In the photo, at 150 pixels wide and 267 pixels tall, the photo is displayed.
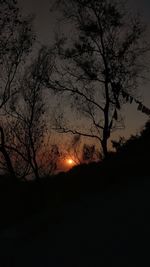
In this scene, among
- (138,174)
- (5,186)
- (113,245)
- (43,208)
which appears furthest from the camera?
(5,186)

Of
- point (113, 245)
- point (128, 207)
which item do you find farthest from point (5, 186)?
point (113, 245)

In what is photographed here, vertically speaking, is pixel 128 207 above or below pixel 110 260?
above

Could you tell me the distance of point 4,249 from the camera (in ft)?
50.4

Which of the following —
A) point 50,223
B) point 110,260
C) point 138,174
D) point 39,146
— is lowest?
point 110,260

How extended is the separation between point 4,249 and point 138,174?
578 cm

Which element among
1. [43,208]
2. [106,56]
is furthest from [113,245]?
[106,56]

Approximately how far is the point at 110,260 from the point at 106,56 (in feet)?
62.8

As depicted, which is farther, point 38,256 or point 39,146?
point 39,146

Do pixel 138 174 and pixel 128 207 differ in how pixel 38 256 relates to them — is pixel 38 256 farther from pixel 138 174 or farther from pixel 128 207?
pixel 138 174

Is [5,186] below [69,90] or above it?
below

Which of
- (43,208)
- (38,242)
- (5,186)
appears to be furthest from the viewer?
(5,186)

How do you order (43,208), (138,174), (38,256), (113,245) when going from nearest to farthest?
(113,245), (38,256), (138,174), (43,208)

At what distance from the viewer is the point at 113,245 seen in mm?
11625

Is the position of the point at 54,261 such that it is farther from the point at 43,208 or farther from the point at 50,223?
the point at 43,208
